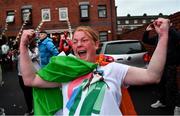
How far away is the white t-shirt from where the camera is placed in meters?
3.02

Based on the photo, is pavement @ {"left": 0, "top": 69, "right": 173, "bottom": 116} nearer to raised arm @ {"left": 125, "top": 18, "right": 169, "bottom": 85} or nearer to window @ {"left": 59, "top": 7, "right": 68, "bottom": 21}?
raised arm @ {"left": 125, "top": 18, "right": 169, "bottom": 85}

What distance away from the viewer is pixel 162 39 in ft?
9.96

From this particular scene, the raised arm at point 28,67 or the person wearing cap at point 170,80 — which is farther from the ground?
the raised arm at point 28,67

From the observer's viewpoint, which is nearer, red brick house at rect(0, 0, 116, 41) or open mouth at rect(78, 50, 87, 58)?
open mouth at rect(78, 50, 87, 58)

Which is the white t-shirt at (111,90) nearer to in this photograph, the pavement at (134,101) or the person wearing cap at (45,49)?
the person wearing cap at (45,49)

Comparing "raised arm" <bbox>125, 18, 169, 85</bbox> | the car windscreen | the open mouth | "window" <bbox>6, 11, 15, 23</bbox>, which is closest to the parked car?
the car windscreen

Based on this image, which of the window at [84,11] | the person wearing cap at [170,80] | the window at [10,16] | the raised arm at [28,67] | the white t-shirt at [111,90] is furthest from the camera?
the window at [10,16]

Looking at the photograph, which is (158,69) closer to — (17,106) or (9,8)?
(17,106)

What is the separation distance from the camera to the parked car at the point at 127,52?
40.8 ft

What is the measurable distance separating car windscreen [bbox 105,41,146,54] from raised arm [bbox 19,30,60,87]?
9.42 meters

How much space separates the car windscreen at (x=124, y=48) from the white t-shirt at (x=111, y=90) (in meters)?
9.41

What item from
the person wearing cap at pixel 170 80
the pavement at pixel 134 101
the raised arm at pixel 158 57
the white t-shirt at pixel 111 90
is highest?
the raised arm at pixel 158 57

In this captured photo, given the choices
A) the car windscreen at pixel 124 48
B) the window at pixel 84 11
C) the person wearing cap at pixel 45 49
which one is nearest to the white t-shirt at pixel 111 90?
the person wearing cap at pixel 45 49

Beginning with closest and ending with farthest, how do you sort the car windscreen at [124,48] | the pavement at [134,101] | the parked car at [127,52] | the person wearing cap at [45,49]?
the person wearing cap at [45,49] → the pavement at [134,101] → the parked car at [127,52] → the car windscreen at [124,48]
